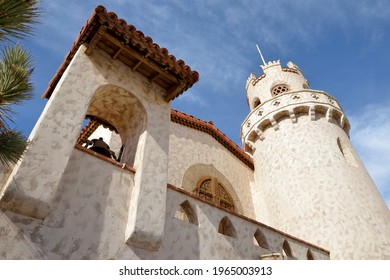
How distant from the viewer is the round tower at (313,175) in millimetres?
8633

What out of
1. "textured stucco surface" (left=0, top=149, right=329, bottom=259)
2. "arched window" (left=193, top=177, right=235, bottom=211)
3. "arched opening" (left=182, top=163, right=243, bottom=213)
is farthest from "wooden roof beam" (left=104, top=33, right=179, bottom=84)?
"arched window" (left=193, top=177, right=235, bottom=211)

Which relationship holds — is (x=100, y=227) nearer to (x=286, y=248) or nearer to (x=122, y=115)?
(x=122, y=115)

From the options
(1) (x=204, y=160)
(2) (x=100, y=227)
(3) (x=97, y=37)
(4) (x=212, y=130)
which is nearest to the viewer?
(2) (x=100, y=227)

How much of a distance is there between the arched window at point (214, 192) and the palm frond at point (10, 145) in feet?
22.1

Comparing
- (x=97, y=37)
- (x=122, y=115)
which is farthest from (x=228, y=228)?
(x=97, y=37)

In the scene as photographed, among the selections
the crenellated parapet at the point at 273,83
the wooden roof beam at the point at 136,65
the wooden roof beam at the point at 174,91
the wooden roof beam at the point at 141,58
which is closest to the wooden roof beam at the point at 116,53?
the wooden roof beam at the point at 141,58

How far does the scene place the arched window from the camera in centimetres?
936

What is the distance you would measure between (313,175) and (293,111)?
10.0 feet

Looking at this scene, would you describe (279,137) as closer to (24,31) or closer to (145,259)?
(145,259)

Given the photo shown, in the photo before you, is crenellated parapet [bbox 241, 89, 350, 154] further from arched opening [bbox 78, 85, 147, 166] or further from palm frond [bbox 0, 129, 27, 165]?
palm frond [bbox 0, 129, 27, 165]

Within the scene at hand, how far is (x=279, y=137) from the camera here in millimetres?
11773

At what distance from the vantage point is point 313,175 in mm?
9969

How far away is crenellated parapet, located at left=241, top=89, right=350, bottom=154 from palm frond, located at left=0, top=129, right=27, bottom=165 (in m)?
10.6

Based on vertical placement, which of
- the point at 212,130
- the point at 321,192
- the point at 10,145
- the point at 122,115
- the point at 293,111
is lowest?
the point at 10,145
